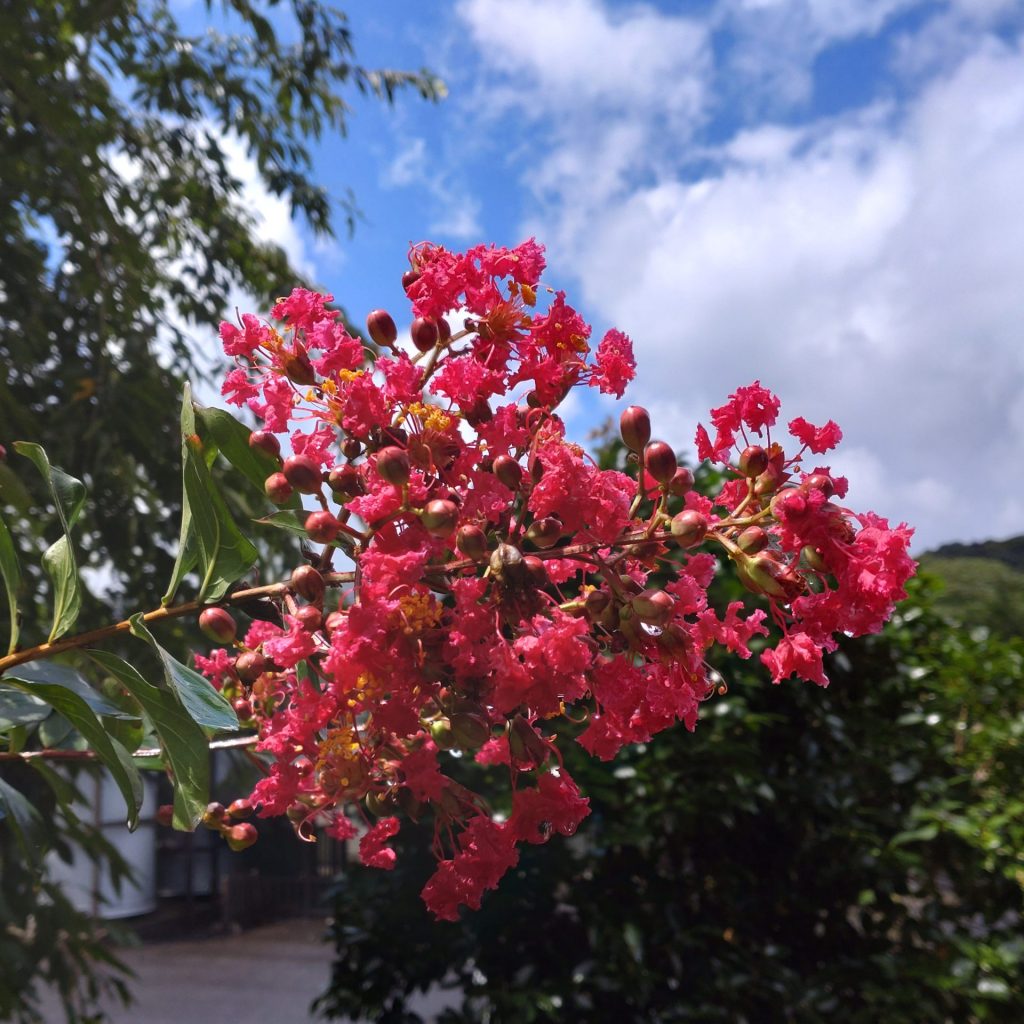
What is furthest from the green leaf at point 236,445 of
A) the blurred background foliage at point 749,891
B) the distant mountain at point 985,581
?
the distant mountain at point 985,581

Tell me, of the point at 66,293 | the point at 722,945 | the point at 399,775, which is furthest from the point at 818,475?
the point at 66,293

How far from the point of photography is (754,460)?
77 cm

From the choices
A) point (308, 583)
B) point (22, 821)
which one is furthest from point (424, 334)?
point (22, 821)

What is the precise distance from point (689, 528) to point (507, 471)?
0.47 ft

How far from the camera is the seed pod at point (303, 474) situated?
2.53ft

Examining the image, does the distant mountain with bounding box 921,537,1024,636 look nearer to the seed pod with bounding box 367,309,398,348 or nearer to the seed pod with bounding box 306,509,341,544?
the seed pod with bounding box 367,309,398,348

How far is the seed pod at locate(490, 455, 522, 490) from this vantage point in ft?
2.41

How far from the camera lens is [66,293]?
2912 millimetres

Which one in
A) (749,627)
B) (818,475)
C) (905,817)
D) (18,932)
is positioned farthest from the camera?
(905,817)

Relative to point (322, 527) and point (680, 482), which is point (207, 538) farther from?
point (680, 482)

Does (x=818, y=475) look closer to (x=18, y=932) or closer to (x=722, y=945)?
(x=722, y=945)

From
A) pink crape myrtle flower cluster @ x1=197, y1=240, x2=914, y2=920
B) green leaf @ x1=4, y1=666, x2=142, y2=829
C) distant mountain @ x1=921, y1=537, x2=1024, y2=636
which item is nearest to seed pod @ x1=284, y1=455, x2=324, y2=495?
pink crape myrtle flower cluster @ x1=197, y1=240, x2=914, y2=920

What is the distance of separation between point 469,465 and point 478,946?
192 cm

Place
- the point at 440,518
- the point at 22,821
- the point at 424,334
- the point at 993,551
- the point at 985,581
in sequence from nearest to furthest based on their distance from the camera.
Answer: the point at 440,518 → the point at 424,334 → the point at 22,821 → the point at 985,581 → the point at 993,551
